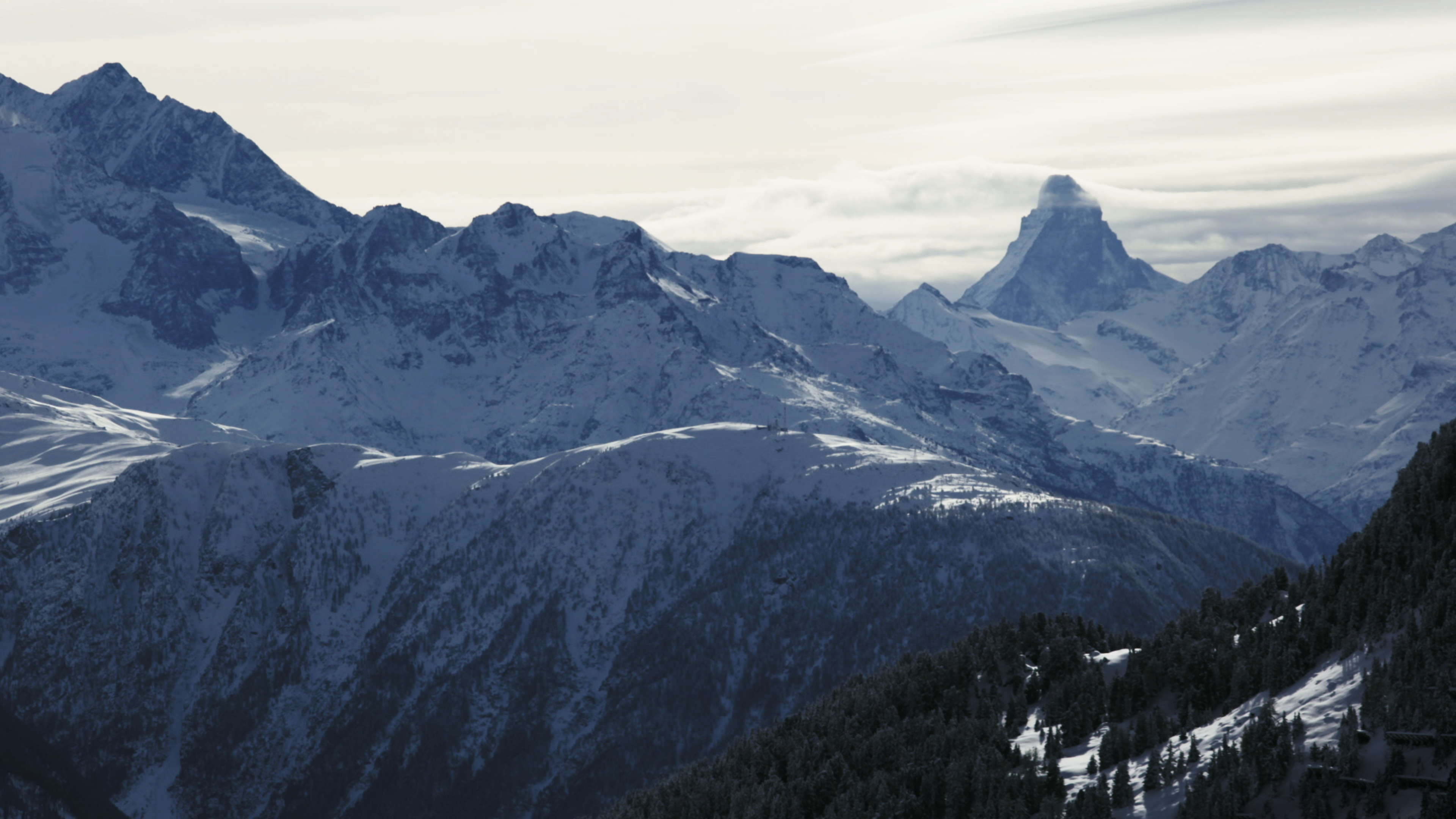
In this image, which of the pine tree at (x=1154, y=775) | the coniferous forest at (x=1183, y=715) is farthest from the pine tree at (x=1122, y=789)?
the pine tree at (x=1154, y=775)

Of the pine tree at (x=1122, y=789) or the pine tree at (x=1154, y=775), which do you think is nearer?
the pine tree at (x=1154, y=775)

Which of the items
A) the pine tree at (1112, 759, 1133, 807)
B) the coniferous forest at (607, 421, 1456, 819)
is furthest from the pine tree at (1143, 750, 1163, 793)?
the pine tree at (1112, 759, 1133, 807)

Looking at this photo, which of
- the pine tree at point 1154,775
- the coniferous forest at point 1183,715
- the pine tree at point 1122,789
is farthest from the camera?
the pine tree at point 1122,789

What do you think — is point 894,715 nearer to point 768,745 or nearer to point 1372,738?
point 768,745

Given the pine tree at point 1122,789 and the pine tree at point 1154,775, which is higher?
the pine tree at point 1154,775

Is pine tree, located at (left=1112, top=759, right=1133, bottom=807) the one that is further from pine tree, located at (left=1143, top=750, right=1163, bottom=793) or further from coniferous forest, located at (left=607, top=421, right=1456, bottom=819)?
pine tree, located at (left=1143, top=750, right=1163, bottom=793)

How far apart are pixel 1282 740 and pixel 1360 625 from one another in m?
21.2

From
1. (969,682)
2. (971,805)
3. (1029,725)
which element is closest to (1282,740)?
(971,805)

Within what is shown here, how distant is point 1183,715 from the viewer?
428 feet

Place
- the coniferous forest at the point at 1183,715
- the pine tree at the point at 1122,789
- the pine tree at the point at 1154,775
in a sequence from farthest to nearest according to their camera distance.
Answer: the pine tree at the point at 1122,789 → the pine tree at the point at 1154,775 → the coniferous forest at the point at 1183,715

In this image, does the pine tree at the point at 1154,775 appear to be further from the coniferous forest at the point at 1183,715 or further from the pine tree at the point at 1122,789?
the pine tree at the point at 1122,789

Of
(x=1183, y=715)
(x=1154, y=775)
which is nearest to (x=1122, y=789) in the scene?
(x=1154, y=775)

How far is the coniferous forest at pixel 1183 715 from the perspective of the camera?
323 ft

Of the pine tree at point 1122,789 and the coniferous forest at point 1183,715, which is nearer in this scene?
the coniferous forest at point 1183,715
